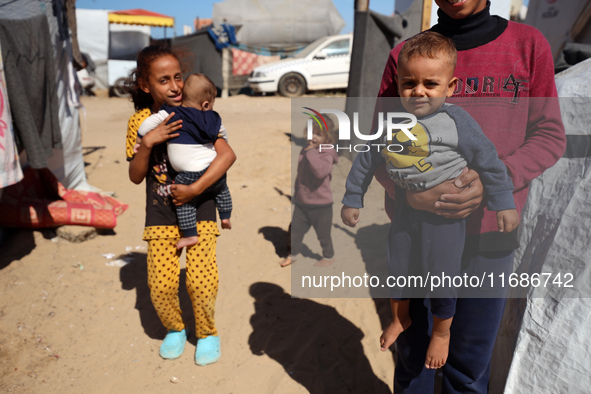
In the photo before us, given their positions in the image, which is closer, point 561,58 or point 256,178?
point 561,58

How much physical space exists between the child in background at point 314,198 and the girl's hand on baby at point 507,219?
2069 mm

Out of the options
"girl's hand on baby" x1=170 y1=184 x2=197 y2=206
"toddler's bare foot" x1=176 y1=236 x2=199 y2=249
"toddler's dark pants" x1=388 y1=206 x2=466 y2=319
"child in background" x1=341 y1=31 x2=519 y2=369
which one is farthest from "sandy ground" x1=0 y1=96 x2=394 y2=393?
"child in background" x1=341 y1=31 x2=519 y2=369

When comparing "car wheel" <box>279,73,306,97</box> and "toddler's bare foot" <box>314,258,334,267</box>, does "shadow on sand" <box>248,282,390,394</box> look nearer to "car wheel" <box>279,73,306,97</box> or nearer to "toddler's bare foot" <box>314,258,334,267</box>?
"toddler's bare foot" <box>314,258,334,267</box>

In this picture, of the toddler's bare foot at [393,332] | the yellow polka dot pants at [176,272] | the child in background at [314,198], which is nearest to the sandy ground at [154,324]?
the child in background at [314,198]

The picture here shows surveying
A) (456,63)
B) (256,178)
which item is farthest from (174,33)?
(456,63)

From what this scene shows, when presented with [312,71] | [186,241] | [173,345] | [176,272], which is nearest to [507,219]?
[186,241]

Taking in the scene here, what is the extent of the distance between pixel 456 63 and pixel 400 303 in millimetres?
931

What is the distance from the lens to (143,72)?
2412 millimetres

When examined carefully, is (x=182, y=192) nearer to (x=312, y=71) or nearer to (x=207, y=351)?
(x=207, y=351)

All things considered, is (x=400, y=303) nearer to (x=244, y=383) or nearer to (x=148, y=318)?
(x=244, y=383)

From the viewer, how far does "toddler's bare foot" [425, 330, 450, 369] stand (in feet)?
5.73

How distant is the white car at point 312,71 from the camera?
45.0ft

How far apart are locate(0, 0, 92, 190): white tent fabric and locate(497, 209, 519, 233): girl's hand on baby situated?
462cm

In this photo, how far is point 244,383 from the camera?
2.70 metres
